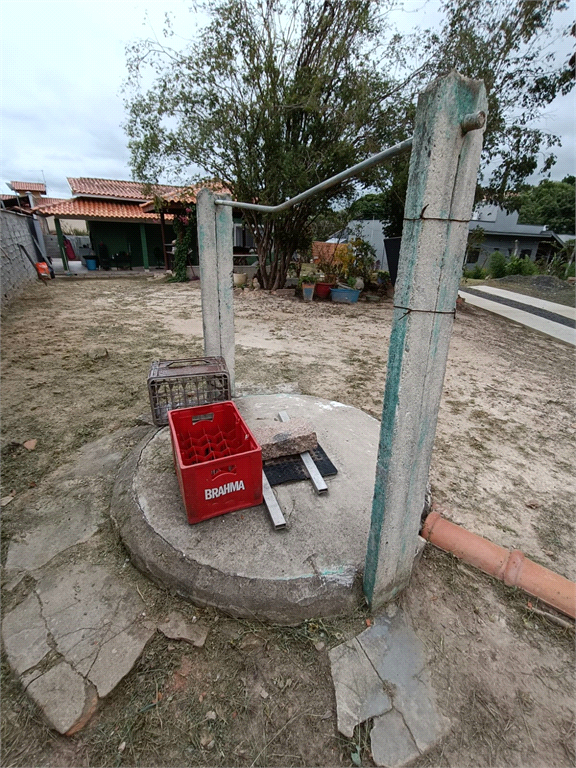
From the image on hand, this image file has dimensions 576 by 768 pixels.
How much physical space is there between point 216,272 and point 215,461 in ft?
5.20

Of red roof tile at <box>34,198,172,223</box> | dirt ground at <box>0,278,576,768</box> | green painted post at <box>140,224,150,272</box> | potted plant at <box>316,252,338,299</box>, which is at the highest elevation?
red roof tile at <box>34,198,172,223</box>

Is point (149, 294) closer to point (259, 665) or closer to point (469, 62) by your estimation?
point (469, 62)

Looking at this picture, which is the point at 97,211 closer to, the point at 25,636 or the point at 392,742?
the point at 25,636

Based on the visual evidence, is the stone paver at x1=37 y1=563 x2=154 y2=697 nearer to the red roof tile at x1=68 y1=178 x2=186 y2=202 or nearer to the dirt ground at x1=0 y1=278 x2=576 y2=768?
the dirt ground at x1=0 y1=278 x2=576 y2=768

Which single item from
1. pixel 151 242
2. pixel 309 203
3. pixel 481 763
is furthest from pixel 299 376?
pixel 151 242

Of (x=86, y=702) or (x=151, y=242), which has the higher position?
(x=151, y=242)

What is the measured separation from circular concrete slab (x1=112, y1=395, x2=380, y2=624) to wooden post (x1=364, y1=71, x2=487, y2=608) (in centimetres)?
31

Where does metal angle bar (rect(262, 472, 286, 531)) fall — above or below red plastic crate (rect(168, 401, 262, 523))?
below

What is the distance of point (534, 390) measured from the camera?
432 centimetres

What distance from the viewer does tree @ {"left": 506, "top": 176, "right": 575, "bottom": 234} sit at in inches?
1146

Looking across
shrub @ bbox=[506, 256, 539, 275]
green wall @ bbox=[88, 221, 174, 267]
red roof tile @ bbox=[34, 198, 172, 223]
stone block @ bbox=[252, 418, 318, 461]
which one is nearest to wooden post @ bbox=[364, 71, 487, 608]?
stone block @ bbox=[252, 418, 318, 461]

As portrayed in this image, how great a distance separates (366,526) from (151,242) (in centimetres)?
1670

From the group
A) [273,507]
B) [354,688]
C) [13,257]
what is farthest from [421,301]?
[13,257]

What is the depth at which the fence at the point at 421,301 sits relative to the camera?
951mm
